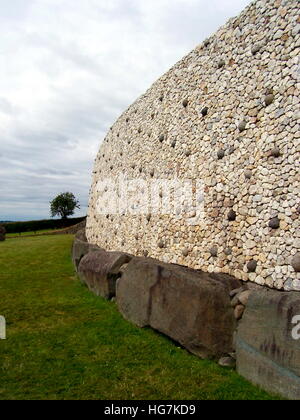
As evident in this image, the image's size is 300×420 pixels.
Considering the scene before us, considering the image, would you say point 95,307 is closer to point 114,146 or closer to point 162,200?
point 162,200

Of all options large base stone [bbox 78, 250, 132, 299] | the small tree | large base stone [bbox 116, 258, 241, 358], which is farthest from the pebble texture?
the small tree

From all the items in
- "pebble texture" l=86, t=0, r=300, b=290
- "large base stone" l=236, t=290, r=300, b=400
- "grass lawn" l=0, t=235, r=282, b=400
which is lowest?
"grass lawn" l=0, t=235, r=282, b=400

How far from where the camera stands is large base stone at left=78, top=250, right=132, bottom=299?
1002cm

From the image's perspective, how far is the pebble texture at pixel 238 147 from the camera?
6.12 meters

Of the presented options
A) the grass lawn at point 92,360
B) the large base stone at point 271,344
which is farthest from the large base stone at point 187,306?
the large base stone at point 271,344

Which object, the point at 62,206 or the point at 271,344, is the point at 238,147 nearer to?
the point at 271,344

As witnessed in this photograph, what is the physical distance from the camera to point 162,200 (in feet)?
32.3

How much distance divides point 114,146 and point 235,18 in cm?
749

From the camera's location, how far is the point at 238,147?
719 cm

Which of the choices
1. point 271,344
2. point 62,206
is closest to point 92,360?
point 271,344

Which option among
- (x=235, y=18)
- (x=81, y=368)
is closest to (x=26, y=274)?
(x=81, y=368)

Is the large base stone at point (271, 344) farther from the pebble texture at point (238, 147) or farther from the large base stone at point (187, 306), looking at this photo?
the pebble texture at point (238, 147)

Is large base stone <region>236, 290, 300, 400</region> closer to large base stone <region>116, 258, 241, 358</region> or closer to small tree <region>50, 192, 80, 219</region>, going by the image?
large base stone <region>116, 258, 241, 358</region>

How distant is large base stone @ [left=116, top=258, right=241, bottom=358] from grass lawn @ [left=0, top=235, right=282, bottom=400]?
11.6 inches
